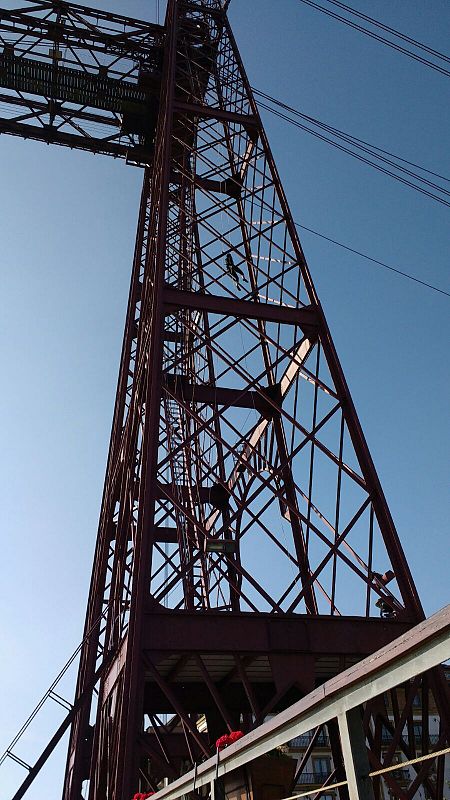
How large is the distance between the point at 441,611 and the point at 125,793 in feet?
18.9

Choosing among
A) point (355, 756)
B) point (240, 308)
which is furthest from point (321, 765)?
point (355, 756)

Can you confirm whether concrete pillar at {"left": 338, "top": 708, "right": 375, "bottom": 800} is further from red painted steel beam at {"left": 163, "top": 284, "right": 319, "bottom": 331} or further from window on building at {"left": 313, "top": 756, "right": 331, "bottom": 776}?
window on building at {"left": 313, "top": 756, "right": 331, "bottom": 776}

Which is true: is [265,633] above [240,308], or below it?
below

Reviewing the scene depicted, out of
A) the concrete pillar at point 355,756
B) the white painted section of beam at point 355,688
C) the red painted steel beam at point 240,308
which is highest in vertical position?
the red painted steel beam at point 240,308

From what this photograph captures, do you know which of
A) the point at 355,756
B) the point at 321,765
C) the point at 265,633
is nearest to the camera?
the point at 355,756

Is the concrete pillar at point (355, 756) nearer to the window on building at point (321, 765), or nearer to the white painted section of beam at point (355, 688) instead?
the white painted section of beam at point (355, 688)

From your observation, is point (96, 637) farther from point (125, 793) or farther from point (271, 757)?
point (271, 757)

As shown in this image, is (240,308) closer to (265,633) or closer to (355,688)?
(265,633)

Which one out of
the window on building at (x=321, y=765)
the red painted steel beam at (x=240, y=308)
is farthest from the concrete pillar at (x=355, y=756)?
the window on building at (x=321, y=765)

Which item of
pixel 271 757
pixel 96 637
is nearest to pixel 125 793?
pixel 271 757

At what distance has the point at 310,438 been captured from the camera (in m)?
9.43

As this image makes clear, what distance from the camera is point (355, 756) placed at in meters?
2.23

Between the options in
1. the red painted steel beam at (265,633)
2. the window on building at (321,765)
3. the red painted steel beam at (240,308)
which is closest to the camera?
the red painted steel beam at (265,633)

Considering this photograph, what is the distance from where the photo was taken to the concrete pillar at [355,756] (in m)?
2.19
